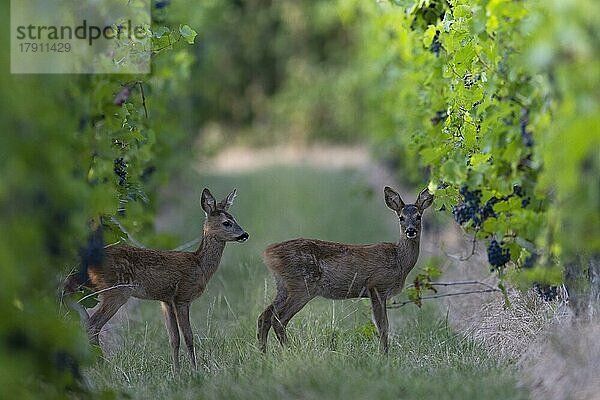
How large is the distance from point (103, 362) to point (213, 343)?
900mm

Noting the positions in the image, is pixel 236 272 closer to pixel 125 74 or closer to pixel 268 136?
pixel 125 74

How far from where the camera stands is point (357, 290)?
7.95m

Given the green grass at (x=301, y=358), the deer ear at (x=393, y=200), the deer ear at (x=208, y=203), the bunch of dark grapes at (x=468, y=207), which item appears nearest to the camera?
the green grass at (x=301, y=358)

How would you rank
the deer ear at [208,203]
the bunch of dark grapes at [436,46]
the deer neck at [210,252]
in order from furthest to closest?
the bunch of dark grapes at [436,46]
the deer ear at [208,203]
the deer neck at [210,252]

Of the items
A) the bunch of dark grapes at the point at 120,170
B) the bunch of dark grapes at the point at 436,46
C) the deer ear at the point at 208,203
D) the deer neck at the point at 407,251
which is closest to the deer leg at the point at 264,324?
the deer ear at the point at 208,203

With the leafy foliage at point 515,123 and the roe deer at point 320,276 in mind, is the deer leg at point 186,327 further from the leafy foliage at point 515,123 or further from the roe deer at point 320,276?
the leafy foliage at point 515,123

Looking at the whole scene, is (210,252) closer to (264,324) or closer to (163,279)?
(163,279)

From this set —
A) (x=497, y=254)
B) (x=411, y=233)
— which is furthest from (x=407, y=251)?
(x=497, y=254)

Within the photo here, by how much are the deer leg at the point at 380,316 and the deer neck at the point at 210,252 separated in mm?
1150

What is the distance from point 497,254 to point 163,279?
7.71 ft

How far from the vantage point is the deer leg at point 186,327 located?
7383mm

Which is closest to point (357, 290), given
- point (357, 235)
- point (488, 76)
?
point (488, 76)

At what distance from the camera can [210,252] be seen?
318 inches

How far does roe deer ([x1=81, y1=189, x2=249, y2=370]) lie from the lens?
743 cm
